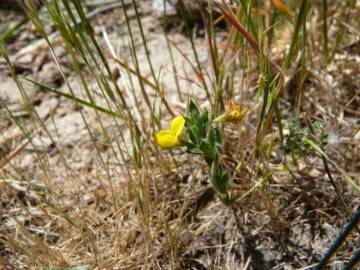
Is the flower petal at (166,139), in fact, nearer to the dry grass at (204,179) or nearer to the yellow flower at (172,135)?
the yellow flower at (172,135)

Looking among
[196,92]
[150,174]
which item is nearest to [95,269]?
[150,174]

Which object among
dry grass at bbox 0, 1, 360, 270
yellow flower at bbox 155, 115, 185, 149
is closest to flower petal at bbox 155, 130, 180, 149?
yellow flower at bbox 155, 115, 185, 149

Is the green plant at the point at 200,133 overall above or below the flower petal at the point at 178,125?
below

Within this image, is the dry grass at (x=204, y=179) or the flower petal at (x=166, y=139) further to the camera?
the dry grass at (x=204, y=179)

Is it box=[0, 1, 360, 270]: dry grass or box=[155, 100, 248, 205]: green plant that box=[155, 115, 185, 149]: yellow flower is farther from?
box=[0, 1, 360, 270]: dry grass

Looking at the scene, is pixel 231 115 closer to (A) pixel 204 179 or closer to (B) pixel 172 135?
(B) pixel 172 135

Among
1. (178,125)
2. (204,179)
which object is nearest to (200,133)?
(178,125)

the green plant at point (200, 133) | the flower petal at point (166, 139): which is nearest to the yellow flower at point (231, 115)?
the green plant at point (200, 133)

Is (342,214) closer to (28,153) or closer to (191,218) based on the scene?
(191,218)
